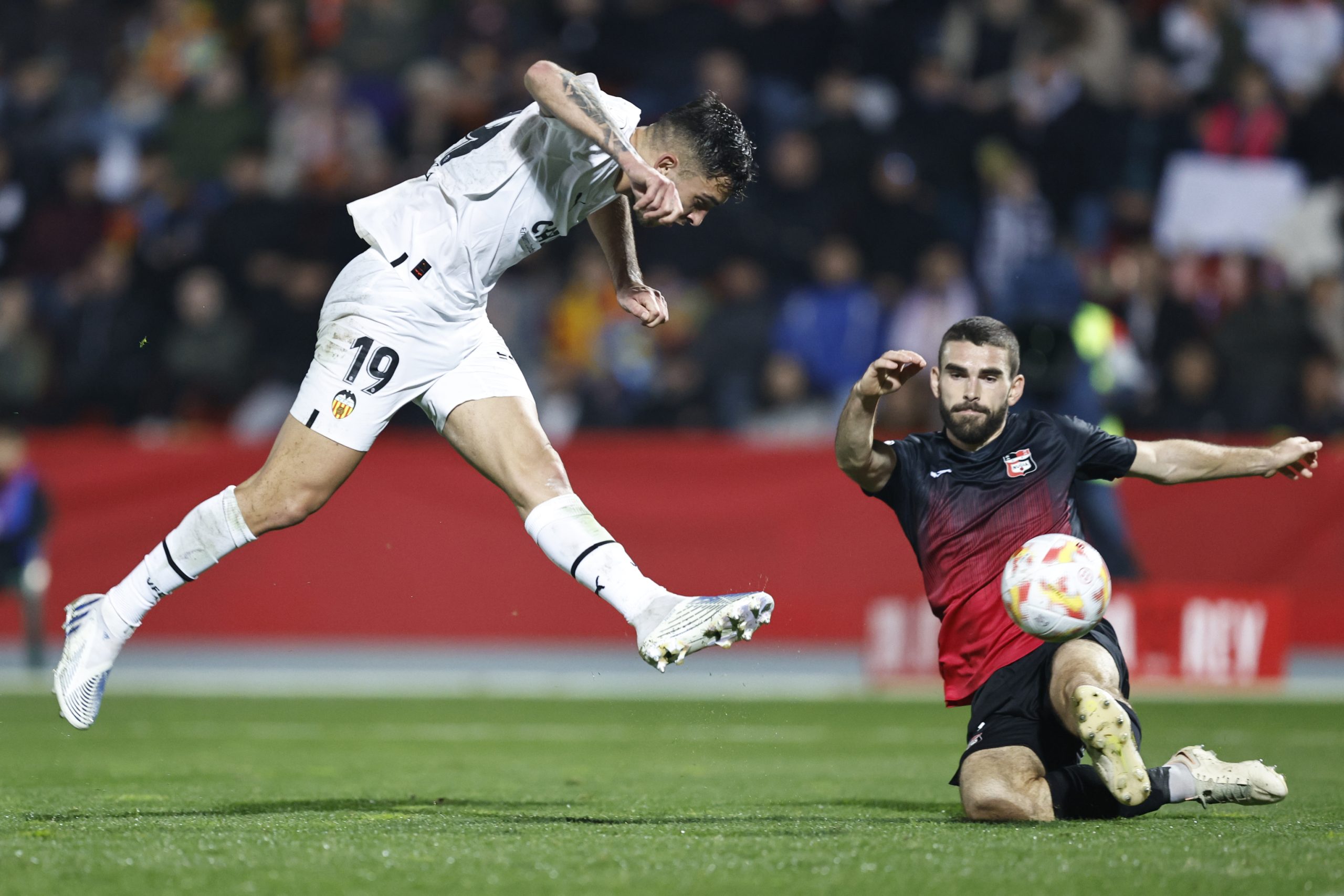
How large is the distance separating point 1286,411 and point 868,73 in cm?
530

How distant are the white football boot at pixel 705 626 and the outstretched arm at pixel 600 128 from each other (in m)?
1.24

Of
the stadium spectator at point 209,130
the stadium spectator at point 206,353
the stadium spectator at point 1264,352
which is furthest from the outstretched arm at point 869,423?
the stadium spectator at point 209,130

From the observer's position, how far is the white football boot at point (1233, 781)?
5.62m

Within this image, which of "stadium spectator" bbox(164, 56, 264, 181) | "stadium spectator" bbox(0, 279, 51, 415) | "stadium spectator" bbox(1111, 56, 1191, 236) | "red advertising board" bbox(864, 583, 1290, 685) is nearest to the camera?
"red advertising board" bbox(864, 583, 1290, 685)

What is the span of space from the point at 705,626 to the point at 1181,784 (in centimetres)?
183

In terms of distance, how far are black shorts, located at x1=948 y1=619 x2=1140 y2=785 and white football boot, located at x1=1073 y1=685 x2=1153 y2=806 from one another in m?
0.51

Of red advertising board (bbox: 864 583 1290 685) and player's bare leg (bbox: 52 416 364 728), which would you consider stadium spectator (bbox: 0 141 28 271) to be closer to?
red advertising board (bbox: 864 583 1290 685)

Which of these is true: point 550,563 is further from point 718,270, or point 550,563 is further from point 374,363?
point 374,363

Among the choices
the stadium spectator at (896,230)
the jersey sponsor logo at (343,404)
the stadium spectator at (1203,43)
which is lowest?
the jersey sponsor logo at (343,404)

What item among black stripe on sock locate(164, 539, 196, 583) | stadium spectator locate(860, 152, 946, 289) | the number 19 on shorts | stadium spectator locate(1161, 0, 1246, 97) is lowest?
black stripe on sock locate(164, 539, 196, 583)

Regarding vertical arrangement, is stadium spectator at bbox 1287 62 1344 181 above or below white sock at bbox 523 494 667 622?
above

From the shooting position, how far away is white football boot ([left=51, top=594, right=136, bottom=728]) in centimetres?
593

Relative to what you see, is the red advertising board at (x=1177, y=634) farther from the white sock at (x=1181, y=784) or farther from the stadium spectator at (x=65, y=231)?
the stadium spectator at (x=65, y=231)

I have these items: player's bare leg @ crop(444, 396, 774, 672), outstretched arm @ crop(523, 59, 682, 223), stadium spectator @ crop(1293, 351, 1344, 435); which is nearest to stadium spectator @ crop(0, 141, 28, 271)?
player's bare leg @ crop(444, 396, 774, 672)
